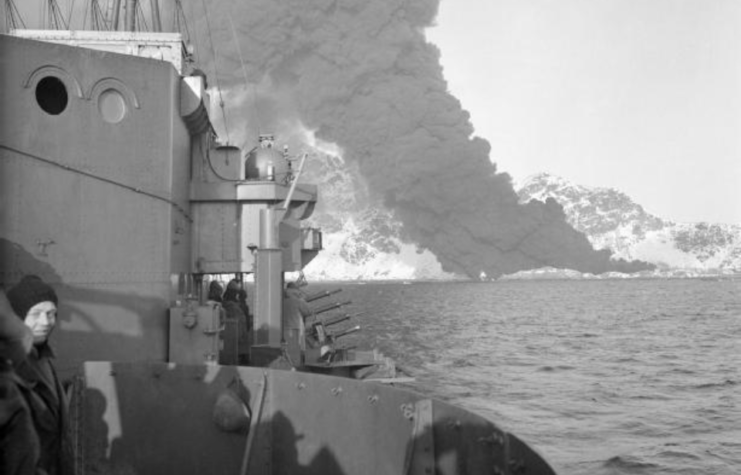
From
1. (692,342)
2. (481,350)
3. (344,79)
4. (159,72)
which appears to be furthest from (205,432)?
(344,79)

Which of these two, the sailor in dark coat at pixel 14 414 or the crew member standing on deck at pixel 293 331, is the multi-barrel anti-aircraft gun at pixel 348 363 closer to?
the crew member standing on deck at pixel 293 331

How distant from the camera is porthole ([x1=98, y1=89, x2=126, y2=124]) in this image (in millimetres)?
6770

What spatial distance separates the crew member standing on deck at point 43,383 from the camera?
269 cm

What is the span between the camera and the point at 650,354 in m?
31.0

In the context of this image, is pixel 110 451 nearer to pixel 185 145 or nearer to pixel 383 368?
pixel 185 145

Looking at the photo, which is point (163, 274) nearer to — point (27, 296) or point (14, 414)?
point (27, 296)

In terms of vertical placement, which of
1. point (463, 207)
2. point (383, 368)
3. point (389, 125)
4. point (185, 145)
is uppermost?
point (389, 125)

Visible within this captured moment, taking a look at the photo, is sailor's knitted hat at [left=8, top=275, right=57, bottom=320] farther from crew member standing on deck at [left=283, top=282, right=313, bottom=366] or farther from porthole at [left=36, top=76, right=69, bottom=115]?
crew member standing on deck at [left=283, top=282, right=313, bottom=366]

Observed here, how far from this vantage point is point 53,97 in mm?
6816

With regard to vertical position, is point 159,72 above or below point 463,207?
below

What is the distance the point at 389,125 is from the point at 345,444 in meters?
111

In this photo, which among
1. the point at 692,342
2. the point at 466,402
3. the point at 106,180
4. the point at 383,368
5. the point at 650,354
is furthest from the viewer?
the point at 692,342

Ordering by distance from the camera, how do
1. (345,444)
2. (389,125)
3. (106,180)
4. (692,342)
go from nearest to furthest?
(345,444), (106,180), (692,342), (389,125)

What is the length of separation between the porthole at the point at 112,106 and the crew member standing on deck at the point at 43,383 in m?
4.05
